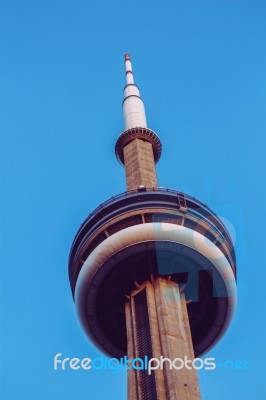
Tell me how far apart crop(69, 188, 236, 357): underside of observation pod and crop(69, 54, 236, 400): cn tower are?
0.06m

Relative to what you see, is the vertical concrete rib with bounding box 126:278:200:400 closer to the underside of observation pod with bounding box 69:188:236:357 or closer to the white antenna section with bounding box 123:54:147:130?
the underside of observation pod with bounding box 69:188:236:357

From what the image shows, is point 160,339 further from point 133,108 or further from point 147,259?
point 133,108

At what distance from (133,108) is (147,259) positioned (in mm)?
20496

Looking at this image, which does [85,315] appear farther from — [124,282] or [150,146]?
[150,146]

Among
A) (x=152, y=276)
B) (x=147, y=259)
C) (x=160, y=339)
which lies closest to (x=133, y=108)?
(x=147, y=259)

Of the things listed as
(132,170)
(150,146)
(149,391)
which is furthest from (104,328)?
(150,146)

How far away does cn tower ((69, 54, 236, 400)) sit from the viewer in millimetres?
35812

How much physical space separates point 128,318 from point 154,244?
16.1ft

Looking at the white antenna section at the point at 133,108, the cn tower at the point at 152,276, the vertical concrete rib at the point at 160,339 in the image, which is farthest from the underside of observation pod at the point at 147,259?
the white antenna section at the point at 133,108

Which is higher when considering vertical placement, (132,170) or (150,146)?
(150,146)

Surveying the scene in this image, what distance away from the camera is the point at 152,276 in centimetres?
3812

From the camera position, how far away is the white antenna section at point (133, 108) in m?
52.8

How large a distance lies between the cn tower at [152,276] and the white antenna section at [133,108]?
12.6 m

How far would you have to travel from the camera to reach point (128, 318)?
37719 millimetres
